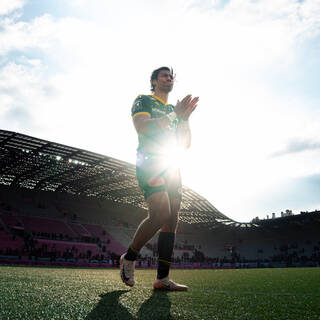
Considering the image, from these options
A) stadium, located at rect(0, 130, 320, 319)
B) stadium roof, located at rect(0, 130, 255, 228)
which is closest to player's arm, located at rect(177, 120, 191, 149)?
stadium, located at rect(0, 130, 320, 319)

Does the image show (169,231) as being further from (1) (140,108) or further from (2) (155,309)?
(2) (155,309)

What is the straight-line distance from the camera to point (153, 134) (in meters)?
2.55

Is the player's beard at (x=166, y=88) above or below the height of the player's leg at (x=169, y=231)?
above

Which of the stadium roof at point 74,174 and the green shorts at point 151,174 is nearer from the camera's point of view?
the green shorts at point 151,174

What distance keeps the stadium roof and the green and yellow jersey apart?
2013 centimetres

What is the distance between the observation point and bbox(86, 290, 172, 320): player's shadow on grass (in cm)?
134

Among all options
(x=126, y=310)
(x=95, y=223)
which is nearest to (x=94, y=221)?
(x=95, y=223)

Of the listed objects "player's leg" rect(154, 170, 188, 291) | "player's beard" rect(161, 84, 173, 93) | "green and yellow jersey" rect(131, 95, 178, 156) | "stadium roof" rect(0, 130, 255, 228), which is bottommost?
"player's leg" rect(154, 170, 188, 291)

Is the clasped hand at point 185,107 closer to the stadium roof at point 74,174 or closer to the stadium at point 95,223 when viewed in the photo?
the stadium at point 95,223

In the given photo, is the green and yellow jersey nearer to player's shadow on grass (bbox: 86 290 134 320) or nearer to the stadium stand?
player's shadow on grass (bbox: 86 290 134 320)

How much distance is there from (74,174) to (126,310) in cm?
2959

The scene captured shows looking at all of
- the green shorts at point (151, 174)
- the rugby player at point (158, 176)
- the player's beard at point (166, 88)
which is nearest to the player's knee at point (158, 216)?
the rugby player at point (158, 176)

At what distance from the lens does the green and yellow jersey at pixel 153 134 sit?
101 inches

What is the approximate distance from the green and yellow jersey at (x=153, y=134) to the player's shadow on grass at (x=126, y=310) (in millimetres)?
1201
